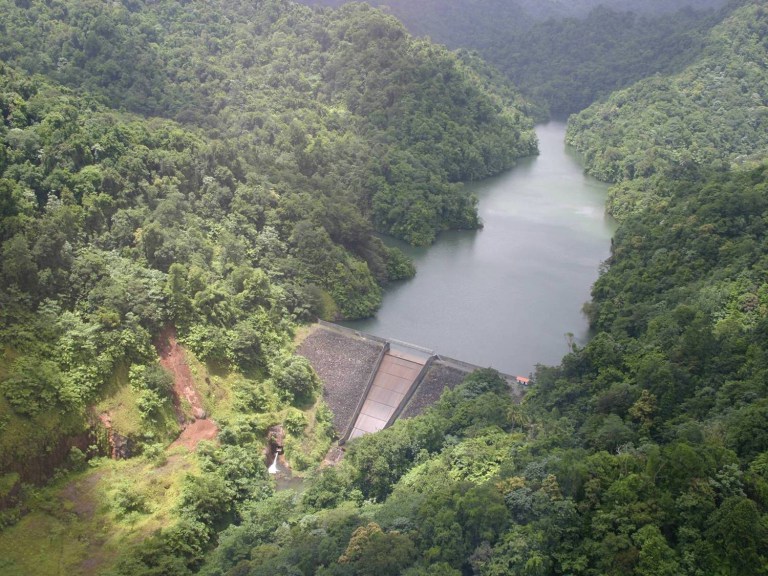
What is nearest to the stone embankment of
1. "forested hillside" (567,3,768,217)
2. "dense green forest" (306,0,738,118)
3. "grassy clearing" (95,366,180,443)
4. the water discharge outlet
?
the water discharge outlet

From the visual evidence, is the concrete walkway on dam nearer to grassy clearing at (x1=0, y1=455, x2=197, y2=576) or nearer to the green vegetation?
the green vegetation

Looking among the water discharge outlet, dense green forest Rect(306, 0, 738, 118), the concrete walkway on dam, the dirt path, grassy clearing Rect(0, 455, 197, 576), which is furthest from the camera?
dense green forest Rect(306, 0, 738, 118)

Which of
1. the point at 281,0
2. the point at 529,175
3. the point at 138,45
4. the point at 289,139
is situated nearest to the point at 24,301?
the point at 289,139

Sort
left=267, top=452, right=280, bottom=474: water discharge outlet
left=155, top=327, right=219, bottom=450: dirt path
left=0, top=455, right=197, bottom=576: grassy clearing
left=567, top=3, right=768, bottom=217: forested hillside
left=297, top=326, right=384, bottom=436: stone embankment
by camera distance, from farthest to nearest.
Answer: left=567, top=3, right=768, bottom=217: forested hillside, left=297, top=326, right=384, bottom=436: stone embankment, left=267, top=452, right=280, bottom=474: water discharge outlet, left=155, top=327, right=219, bottom=450: dirt path, left=0, top=455, right=197, bottom=576: grassy clearing

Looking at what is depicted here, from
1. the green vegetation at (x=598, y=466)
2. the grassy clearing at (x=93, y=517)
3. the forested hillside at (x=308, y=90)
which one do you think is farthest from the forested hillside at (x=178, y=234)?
the green vegetation at (x=598, y=466)

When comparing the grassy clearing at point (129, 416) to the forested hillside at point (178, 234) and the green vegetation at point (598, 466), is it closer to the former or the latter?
the forested hillside at point (178, 234)

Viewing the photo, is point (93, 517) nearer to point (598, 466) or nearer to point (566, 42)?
point (598, 466)

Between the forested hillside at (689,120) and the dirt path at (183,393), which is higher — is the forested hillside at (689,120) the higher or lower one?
the higher one
